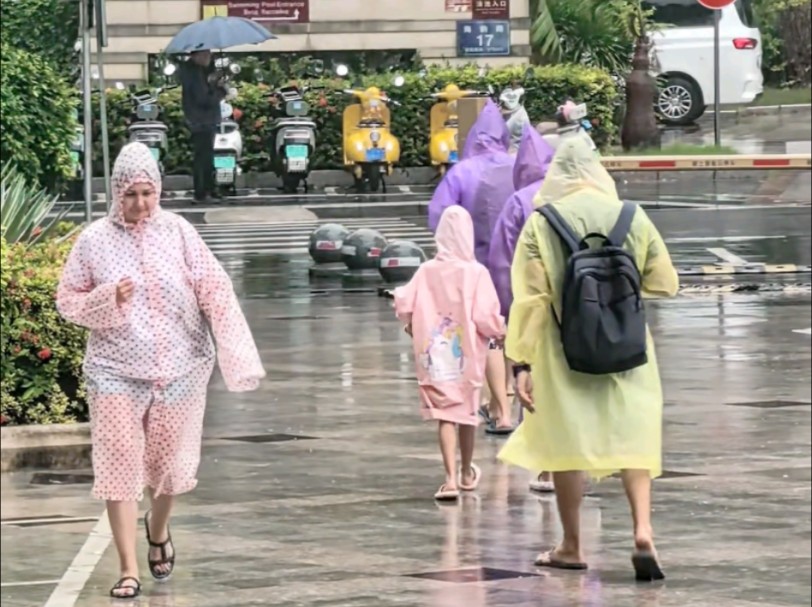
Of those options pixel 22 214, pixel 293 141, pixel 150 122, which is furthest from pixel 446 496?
pixel 22 214

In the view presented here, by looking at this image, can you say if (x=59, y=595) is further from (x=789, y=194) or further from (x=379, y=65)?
(x=789, y=194)

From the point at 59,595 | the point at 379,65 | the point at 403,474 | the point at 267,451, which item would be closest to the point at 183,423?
the point at 59,595

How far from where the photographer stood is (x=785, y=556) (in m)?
7.91

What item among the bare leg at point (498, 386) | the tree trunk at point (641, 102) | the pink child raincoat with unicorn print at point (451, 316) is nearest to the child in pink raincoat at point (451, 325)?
the pink child raincoat with unicorn print at point (451, 316)

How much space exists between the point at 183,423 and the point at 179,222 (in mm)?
741

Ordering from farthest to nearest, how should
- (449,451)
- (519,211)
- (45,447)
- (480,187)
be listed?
1. (45,447)
2. (480,187)
3. (449,451)
4. (519,211)

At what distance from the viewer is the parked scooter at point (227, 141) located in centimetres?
604

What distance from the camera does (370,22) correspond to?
484 centimetres

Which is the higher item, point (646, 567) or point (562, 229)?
point (562, 229)

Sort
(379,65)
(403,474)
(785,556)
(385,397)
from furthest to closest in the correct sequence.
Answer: (385,397)
(403,474)
(785,556)
(379,65)

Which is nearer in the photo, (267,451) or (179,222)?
(179,222)

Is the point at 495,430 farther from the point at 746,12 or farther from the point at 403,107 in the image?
the point at 746,12

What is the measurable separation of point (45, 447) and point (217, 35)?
5.74 m

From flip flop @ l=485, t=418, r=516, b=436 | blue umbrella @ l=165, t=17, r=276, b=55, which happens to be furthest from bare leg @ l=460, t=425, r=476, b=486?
blue umbrella @ l=165, t=17, r=276, b=55
